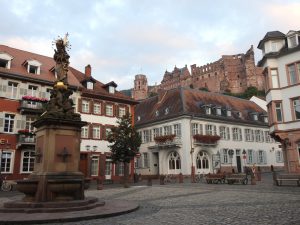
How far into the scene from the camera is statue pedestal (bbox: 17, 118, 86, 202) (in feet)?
40.8

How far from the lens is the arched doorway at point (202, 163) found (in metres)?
42.4

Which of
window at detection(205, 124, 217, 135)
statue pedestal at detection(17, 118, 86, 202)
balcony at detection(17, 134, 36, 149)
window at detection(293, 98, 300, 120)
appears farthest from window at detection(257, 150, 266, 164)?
statue pedestal at detection(17, 118, 86, 202)

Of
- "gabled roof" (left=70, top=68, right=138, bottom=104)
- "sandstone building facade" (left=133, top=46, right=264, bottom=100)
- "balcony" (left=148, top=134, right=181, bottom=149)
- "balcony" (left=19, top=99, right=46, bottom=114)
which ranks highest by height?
"sandstone building facade" (left=133, top=46, right=264, bottom=100)

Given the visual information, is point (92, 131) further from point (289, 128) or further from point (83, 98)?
point (289, 128)

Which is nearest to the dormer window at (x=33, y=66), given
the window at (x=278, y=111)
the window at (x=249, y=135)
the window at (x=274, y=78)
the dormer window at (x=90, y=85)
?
the dormer window at (x=90, y=85)

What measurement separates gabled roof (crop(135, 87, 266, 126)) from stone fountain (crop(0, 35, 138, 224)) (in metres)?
29.8

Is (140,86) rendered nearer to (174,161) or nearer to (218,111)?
(218,111)

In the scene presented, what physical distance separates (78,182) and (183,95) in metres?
35.5

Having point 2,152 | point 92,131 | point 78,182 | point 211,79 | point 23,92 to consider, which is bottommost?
point 78,182

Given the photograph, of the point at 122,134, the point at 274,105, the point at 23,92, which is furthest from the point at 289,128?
the point at 23,92

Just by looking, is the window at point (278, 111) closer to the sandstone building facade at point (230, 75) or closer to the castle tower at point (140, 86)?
the sandstone building facade at point (230, 75)

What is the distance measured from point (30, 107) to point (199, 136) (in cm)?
2134

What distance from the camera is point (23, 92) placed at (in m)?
33.1

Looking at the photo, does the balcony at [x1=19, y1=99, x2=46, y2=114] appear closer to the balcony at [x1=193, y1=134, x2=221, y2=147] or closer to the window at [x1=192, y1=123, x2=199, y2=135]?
the balcony at [x1=193, y1=134, x2=221, y2=147]
